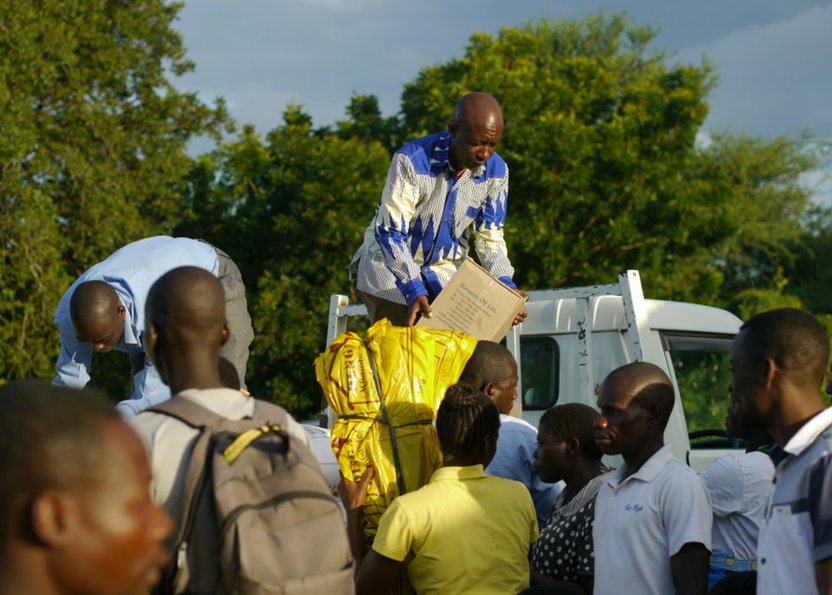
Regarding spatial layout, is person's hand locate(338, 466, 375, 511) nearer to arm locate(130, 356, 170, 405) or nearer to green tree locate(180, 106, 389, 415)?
arm locate(130, 356, 170, 405)

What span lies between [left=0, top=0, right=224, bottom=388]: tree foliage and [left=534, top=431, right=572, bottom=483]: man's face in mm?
12431

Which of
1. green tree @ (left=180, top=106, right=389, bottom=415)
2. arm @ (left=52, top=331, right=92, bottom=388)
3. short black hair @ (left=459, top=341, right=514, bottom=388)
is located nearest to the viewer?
short black hair @ (left=459, top=341, right=514, bottom=388)

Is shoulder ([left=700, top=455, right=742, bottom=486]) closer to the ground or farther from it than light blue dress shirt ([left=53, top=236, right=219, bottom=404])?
closer to the ground

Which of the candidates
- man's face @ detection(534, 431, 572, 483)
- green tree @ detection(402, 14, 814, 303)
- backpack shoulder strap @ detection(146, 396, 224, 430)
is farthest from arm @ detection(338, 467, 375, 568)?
green tree @ detection(402, 14, 814, 303)

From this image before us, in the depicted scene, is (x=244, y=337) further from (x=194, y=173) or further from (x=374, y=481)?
(x=194, y=173)

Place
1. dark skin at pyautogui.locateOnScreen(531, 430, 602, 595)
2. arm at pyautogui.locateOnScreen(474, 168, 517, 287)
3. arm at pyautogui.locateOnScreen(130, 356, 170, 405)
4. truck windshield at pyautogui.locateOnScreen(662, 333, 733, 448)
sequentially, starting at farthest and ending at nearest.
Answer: truck windshield at pyautogui.locateOnScreen(662, 333, 733, 448) < arm at pyautogui.locateOnScreen(474, 168, 517, 287) < arm at pyautogui.locateOnScreen(130, 356, 170, 405) < dark skin at pyautogui.locateOnScreen(531, 430, 602, 595)

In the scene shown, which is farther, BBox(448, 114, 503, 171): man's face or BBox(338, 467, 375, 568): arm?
BBox(448, 114, 503, 171): man's face

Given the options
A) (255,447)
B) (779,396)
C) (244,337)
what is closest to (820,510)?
(779,396)

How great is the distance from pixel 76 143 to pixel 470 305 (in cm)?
1365

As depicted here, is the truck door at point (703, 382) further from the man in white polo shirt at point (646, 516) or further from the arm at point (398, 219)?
the man in white polo shirt at point (646, 516)

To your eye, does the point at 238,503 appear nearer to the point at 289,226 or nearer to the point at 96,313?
the point at 96,313

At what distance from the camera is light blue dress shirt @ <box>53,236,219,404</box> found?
5555 mm

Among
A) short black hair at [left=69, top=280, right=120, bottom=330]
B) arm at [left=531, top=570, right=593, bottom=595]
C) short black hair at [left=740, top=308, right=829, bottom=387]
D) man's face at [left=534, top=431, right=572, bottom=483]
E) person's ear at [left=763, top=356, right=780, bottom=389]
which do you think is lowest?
arm at [left=531, top=570, right=593, bottom=595]

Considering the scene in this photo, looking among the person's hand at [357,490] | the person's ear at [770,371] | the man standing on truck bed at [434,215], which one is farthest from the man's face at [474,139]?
the person's ear at [770,371]
